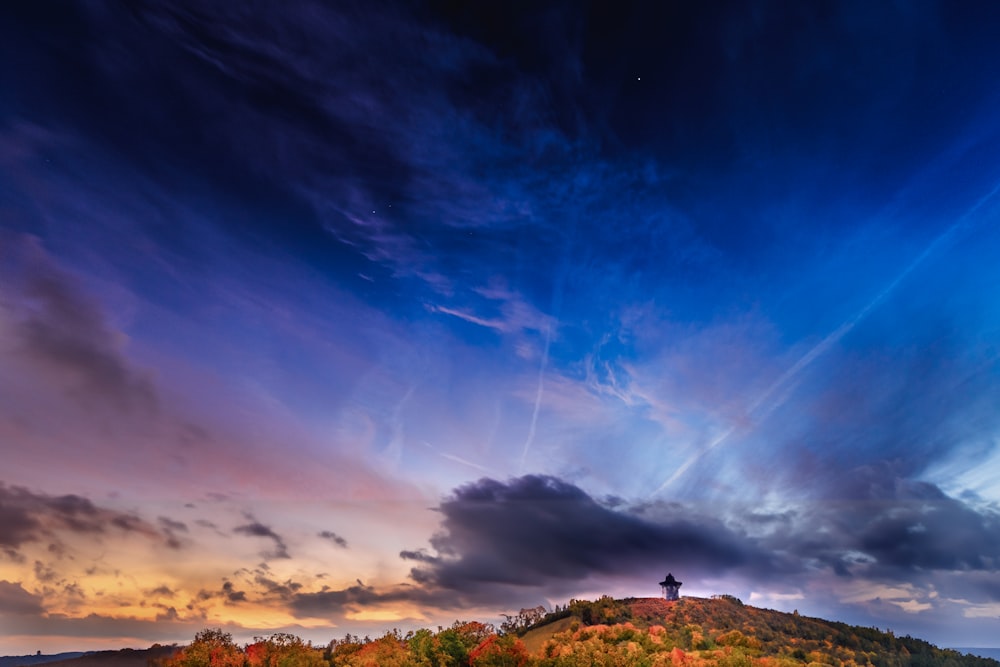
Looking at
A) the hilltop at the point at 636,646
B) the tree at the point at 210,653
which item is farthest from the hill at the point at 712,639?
the tree at the point at 210,653

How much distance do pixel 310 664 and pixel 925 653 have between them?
262 feet

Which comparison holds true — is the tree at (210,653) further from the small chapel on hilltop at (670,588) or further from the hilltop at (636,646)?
the small chapel on hilltop at (670,588)

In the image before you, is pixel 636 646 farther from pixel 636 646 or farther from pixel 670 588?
pixel 670 588

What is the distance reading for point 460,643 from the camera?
67.5 metres

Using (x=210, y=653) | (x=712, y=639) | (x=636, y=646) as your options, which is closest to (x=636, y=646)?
(x=636, y=646)

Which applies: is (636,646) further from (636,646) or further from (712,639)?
(712,639)

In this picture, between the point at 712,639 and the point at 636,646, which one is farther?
the point at 712,639

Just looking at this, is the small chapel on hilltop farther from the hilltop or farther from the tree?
the tree

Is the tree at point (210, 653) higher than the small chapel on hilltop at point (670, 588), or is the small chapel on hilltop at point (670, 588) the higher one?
the small chapel on hilltop at point (670, 588)

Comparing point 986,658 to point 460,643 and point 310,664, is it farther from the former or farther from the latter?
point 310,664

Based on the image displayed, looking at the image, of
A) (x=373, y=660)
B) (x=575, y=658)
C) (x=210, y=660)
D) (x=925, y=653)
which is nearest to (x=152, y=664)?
(x=210, y=660)

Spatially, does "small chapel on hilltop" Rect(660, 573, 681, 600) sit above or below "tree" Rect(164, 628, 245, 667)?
above

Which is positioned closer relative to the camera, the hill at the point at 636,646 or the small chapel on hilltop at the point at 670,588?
the hill at the point at 636,646

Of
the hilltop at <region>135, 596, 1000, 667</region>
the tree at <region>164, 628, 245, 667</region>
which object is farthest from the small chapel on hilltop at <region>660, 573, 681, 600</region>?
the tree at <region>164, 628, 245, 667</region>
